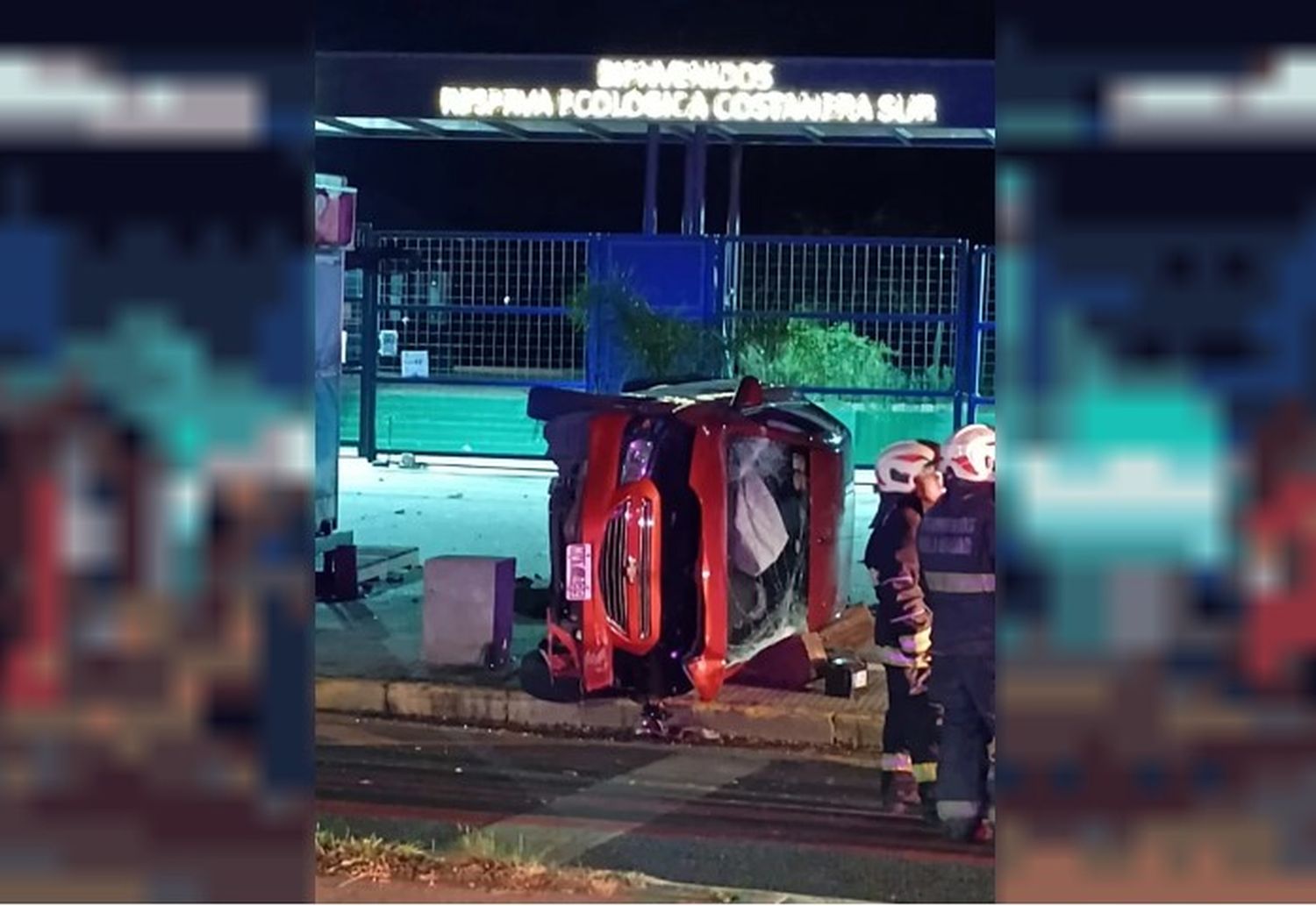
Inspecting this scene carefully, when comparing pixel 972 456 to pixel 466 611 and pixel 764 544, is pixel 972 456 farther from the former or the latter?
pixel 466 611

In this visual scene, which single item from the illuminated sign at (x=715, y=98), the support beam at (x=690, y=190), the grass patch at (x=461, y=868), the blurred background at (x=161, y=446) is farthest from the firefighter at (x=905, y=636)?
the support beam at (x=690, y=190)

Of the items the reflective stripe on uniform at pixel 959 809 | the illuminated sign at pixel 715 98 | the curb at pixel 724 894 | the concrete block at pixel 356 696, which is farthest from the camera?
the illuminated sign at pixel 715 98

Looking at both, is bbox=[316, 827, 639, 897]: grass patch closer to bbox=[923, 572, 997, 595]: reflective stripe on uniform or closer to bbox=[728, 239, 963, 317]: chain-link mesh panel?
bbox=[923, 572, 997, 595]: reflective stripe on uniform

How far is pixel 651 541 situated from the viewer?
7.69 meters

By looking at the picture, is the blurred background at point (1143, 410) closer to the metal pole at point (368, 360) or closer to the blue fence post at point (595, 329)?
the blue fence post at point (595, 329)

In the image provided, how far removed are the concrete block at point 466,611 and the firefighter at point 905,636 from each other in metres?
2.32

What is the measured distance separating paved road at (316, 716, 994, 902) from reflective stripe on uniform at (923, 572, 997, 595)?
0.94m

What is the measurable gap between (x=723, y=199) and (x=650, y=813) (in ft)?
89.1

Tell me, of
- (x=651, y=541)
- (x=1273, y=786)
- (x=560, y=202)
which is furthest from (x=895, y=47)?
(x=1273, y=786)

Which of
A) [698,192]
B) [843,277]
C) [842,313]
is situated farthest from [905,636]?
[698,192]

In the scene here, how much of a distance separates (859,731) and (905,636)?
1.14 metres

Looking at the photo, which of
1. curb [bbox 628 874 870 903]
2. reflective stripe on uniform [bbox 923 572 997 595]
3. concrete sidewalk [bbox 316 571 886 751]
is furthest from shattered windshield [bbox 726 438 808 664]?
curb [bbox 628 874 870 903]

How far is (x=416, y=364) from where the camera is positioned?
52.1ft

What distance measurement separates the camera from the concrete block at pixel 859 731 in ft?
26.4
